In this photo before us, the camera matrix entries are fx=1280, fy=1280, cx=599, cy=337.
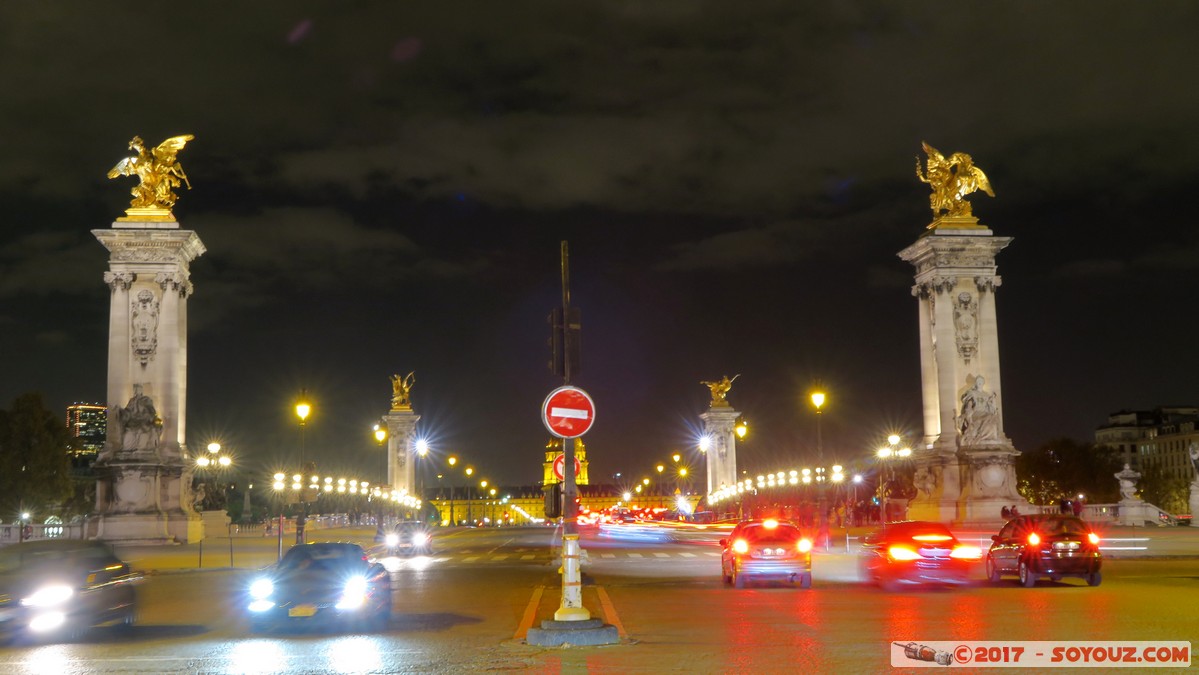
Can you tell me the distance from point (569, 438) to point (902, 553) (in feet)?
48.8

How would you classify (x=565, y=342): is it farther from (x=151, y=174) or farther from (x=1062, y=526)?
(x=151, y=174)

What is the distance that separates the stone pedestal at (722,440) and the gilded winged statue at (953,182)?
187 ft

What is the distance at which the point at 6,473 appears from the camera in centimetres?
9156

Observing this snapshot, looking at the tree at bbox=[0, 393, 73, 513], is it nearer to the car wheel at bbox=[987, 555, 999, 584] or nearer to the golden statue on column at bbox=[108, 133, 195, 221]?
the golden statue on column at bbox=[108, 133, 195, 221]

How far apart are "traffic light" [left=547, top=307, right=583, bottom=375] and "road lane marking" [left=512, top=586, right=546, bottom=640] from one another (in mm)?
3604

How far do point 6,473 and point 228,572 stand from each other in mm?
62913

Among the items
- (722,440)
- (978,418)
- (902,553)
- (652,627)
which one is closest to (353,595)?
(652,627)

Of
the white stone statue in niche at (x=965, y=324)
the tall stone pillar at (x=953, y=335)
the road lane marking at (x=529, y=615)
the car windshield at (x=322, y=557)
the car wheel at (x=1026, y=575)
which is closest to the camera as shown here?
the road lane marking at (x=529, y=615)

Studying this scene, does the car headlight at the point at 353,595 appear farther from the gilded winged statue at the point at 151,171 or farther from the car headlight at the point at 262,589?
the gilded winged statue at the point at 151,171

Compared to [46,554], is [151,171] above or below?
above

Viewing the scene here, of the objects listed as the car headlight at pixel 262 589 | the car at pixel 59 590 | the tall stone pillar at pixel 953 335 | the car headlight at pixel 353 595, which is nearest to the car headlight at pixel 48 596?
the car at pixel 59 590

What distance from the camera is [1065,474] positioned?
138125 mm

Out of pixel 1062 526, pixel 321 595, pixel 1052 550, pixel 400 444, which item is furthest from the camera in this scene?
pixel 400 444

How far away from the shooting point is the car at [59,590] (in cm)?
1858
